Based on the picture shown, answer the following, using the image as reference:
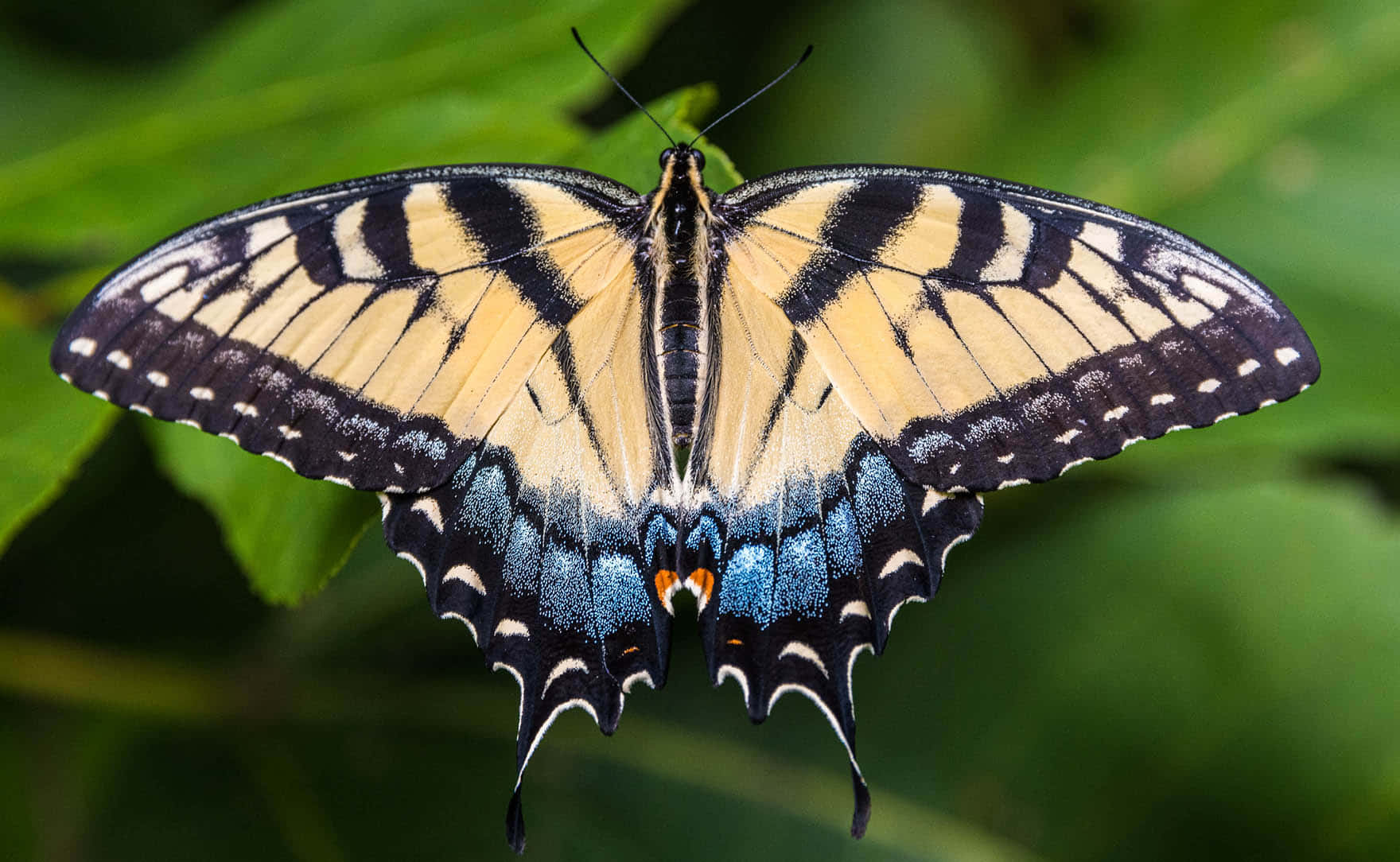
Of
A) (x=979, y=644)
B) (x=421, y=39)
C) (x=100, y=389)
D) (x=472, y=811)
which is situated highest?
(x=421, y=39)

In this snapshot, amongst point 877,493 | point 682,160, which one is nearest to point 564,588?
point 877,493

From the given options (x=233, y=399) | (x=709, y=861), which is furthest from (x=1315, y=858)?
(x=233, y=399)

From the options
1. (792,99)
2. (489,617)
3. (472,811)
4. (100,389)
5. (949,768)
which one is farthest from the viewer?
(792,99)

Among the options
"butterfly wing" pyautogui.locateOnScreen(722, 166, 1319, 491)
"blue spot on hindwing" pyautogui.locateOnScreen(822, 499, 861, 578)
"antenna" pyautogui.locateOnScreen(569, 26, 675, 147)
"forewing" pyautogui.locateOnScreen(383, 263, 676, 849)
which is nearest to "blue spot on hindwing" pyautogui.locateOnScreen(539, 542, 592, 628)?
"forewing" pyautogui.locateOnScreen(383, 263, 676, 849)

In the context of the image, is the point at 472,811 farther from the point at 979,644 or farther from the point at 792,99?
the point at 792,99

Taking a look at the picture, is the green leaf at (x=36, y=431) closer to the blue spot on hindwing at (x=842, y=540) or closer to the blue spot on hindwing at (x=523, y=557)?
the blue spot on hindwing at (x=523, y=557)

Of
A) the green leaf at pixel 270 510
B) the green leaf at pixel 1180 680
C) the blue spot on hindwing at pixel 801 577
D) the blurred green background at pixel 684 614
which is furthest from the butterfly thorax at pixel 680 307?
the green leaf at pixel 1180 680
